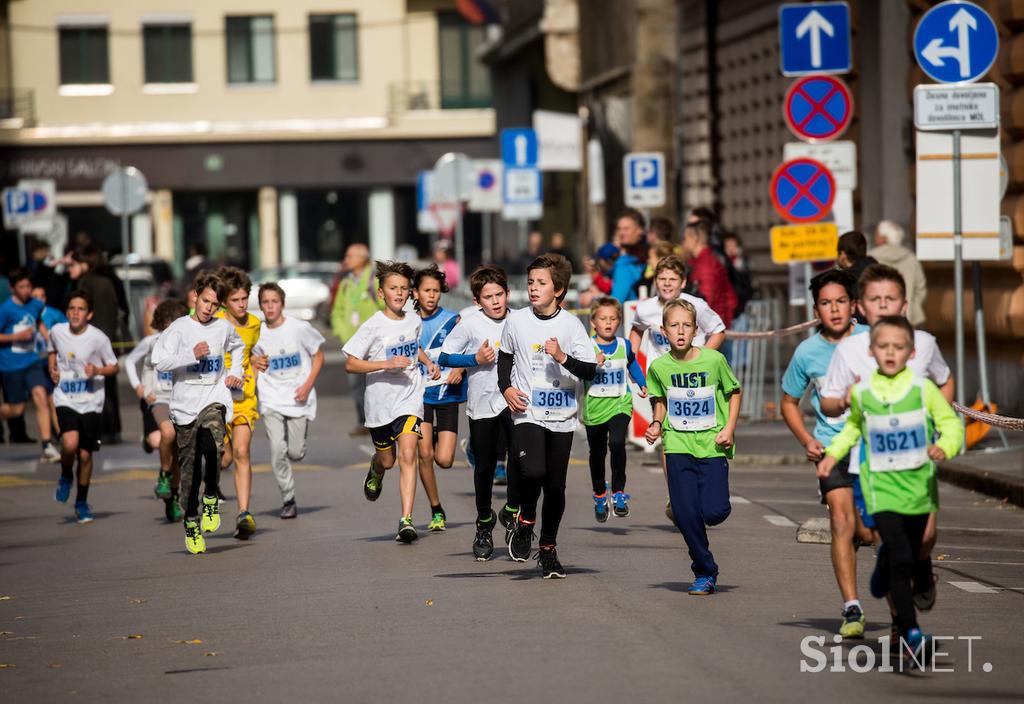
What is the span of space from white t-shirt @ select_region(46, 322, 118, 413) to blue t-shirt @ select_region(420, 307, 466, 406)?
2.82 metres

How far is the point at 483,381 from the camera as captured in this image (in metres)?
12.4

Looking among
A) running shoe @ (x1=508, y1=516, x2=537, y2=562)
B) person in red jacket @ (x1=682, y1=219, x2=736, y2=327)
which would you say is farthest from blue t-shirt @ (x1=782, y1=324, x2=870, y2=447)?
person in red jacket @ (x1=682, y1=219, x2=736, y2=327)

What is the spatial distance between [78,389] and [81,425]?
0.25 meters

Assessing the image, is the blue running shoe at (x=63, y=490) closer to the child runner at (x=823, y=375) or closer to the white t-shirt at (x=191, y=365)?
the white t-shirt at (x=191, y=365)

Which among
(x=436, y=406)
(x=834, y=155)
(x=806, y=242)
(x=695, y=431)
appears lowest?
(x=436, y=406)

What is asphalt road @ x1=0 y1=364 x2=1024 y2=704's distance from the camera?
8094 millimetres

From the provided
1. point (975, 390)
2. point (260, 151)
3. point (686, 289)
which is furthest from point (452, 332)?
point (260, 151)

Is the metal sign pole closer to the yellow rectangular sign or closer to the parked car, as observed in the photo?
the yellow rectangular sign

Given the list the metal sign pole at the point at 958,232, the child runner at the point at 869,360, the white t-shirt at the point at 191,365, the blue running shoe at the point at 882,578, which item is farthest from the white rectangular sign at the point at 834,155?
the blue running shoe at the point at 882,578

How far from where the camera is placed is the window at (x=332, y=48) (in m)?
61.7

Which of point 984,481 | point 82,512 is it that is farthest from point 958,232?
point 82,512

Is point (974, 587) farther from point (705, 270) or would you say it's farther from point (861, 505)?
point (705, 270)

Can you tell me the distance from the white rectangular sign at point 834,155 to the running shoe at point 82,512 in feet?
22.6

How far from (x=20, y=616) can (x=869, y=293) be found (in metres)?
4.31
